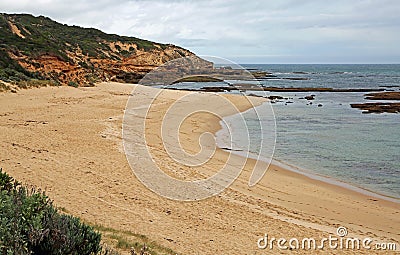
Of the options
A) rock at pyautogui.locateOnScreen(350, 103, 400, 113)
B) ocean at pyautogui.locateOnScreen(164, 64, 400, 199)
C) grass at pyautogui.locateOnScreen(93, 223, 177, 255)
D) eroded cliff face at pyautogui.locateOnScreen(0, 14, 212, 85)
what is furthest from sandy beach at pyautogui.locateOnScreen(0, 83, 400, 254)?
rock at pyautogui.locateOnScreen(350, 103, 400, 113)

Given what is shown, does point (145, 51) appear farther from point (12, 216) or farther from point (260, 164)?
point (12, 216)

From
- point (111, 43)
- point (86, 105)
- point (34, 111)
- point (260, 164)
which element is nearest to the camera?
point (260, 164)

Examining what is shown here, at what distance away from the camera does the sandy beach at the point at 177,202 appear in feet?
19.7

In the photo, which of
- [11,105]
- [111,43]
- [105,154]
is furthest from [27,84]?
[111,43]

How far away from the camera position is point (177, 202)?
7320 millimetres

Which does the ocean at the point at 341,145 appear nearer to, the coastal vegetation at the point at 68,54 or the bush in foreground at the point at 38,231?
the bush in foreground at the point at 38,231

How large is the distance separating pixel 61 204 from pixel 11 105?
11558 millimetres

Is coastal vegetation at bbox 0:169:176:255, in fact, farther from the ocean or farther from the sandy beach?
the ocean

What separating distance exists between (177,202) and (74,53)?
116 ft

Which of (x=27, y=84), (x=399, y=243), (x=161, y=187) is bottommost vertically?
(x=399, y=243)

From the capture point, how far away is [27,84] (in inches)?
861

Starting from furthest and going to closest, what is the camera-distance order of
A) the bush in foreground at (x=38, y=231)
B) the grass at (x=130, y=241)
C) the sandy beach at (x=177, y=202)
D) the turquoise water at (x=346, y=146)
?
the turquoise water at (x=346, y=146) < the sandy beach at (x=177, y=202) < the grass at (x=130, y=241) < the bush in foreground at (x=38, y=231)

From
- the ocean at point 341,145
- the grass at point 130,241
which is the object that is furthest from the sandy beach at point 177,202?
the ocean at point 341,145

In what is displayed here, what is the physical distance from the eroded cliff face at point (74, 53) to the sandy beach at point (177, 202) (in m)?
5.40
